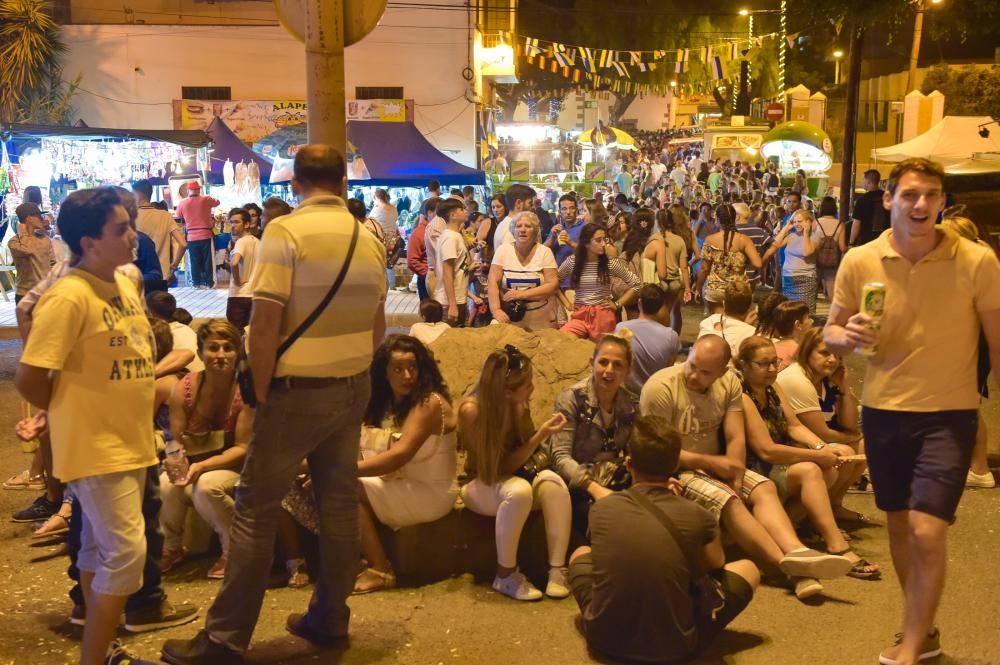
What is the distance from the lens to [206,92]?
24.6 meters

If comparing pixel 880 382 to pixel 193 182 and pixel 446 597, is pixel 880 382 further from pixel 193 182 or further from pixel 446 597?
pixel 193 182

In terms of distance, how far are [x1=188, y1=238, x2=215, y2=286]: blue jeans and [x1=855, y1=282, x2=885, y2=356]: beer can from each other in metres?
Answer: 15.5

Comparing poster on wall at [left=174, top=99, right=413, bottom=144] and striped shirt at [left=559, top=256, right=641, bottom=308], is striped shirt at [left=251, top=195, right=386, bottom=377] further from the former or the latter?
poster on wall at [left=174, top=99, right=413, bottom=144]

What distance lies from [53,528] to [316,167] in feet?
10.0

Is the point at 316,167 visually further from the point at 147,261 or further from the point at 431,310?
the point at 147,261

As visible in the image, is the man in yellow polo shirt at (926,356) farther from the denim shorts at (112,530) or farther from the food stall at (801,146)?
the food stall at (801,146)

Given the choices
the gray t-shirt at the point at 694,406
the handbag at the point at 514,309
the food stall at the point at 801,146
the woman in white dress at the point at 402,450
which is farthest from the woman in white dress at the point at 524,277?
the food stall at the point at 801,146

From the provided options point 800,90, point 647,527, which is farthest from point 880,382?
point 800,90

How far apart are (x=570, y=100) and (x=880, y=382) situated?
8093 centimetres

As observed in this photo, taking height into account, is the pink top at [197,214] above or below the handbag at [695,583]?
above

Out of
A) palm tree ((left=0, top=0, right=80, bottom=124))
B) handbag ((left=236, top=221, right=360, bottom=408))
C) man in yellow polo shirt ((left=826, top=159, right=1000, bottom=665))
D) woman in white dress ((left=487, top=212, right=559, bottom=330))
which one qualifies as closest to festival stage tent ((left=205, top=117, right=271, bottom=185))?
palm tree ((left=0, top=0, right=80, bottom=124))

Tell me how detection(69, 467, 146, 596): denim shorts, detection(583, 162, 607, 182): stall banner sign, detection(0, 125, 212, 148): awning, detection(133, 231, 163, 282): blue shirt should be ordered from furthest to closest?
detection(583, 162, 607, 182): stall banner sign
detection(0, 125, 212, 148): awning
detection(133, 231, 163, 282): blue shirt
detection(69, 467, 146, 596): denim shorts

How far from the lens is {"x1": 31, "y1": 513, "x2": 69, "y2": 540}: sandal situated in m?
5.98

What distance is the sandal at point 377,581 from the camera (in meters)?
5.29
